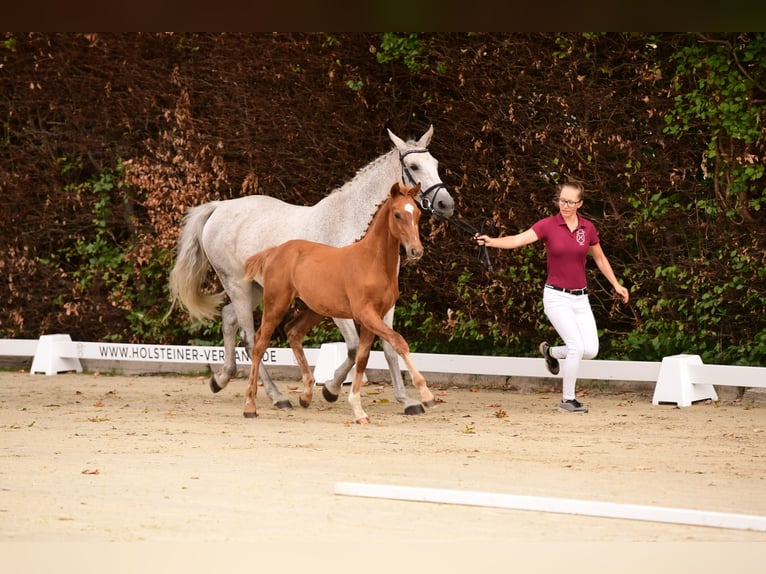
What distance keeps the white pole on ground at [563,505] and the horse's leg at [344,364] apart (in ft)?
12.0

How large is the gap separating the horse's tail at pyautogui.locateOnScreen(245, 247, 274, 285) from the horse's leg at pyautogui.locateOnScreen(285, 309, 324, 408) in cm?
50

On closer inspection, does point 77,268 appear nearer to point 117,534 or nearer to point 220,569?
point 117,534

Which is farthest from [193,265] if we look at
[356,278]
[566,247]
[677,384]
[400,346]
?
[677,384]

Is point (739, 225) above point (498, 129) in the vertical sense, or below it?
below

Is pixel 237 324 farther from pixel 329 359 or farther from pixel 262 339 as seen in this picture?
pixel 262 339

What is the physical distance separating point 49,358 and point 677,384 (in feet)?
22.6

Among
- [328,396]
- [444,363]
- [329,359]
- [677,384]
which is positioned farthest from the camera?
[329,359]

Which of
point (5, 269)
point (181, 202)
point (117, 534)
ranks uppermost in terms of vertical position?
point (181, 202)

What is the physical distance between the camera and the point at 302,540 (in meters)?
4.79

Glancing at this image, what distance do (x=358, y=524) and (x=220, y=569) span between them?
3.45 feet

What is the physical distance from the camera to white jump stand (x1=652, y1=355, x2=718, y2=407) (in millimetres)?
9703

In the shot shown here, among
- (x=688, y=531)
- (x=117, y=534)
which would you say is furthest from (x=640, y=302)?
(x=117, y=534)

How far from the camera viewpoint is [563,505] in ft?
17.0

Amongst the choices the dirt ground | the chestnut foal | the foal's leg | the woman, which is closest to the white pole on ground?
the dirt ground
